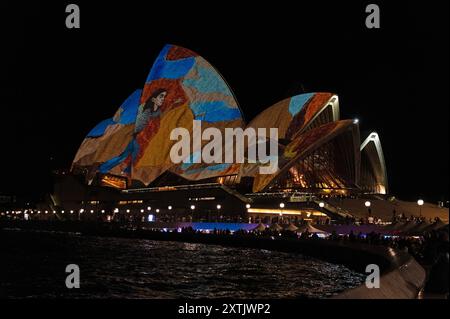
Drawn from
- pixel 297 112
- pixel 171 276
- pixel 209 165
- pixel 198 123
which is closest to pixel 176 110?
pixel 198 123

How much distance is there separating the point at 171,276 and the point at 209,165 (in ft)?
122

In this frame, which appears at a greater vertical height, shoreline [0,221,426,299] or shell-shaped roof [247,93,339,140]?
shell-shaped roof [247,93,339,140]

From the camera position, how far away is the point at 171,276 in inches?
711

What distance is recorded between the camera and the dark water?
47.1 feet

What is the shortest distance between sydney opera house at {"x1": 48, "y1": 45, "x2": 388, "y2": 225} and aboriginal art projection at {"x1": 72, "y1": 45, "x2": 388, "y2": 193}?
9cm

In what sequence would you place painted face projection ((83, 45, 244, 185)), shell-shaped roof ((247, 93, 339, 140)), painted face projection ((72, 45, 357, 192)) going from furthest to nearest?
painted face projection ((83, 45, 244, 185)) → shell-shaped roof ((247, 93, 339, 140)) → painted face projection ((72, 45, 357, 192))

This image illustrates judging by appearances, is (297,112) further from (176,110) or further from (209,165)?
(176,110)

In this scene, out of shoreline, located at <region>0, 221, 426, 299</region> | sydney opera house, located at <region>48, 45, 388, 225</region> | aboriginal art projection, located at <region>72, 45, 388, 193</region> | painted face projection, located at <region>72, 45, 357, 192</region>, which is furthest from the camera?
painted face projection, located at <region>72, 45, 357, 192</region>

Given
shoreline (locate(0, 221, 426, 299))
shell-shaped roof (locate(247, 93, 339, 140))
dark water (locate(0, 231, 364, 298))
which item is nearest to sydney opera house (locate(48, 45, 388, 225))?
shell-shaped roof (locate(247, 93, 339, 140))

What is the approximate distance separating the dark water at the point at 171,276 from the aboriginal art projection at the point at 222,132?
70.5 ft

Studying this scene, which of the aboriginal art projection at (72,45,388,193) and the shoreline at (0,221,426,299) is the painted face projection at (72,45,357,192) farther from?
the shoreline at (0,221,426,299)

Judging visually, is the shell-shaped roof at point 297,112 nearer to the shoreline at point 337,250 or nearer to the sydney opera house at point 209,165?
the sydney opera house at point 209,165

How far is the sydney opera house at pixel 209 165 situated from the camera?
1843 inches
